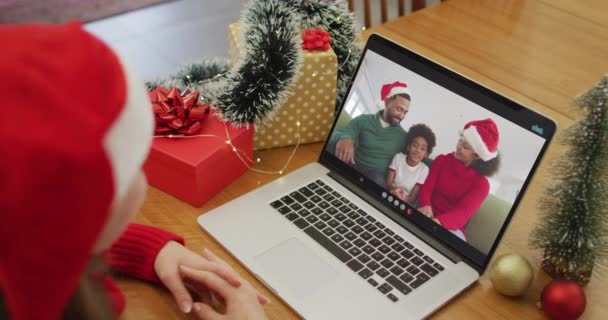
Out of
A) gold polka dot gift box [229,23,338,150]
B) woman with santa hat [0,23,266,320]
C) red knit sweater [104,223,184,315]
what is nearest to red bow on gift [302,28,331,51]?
gold polka dot gift box [229,23,338,150]

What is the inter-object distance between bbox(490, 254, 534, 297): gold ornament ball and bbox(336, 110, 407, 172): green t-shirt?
23 centimetres

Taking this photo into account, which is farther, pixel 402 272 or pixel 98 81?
pixel 402 272

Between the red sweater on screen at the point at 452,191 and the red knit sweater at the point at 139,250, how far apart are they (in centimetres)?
36

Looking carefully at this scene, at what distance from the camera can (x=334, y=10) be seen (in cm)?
112

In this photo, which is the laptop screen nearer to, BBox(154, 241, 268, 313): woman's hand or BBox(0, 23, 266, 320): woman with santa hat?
BBox(154, 241, 268, 313): woman's hand

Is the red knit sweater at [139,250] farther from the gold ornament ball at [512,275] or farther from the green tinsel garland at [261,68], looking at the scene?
the gold ornament ball at [512,275]

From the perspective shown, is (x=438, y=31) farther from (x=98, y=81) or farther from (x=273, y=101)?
(x=98, y=81)

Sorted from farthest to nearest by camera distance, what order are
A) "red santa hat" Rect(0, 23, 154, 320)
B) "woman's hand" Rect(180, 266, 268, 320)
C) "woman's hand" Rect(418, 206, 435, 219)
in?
1. "woman's hand" Rect(418, 206, 435, 219)
2. "woman's hand" Rect(180, 266, 268, 320)
3. "red santa hat" Rect(0, 23, 154, 320)

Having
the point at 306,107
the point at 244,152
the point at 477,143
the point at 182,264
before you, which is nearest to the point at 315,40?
the point at 306,107

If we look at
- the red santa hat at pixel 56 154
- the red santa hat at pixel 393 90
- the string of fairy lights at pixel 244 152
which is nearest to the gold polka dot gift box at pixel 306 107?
the string of fairy lights at pixel 244 152

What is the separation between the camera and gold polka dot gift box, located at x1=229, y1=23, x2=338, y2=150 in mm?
1049

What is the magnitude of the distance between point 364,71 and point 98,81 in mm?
551

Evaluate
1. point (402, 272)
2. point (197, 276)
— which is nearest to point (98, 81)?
point (197, 276)

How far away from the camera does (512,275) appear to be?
2.70 feet
